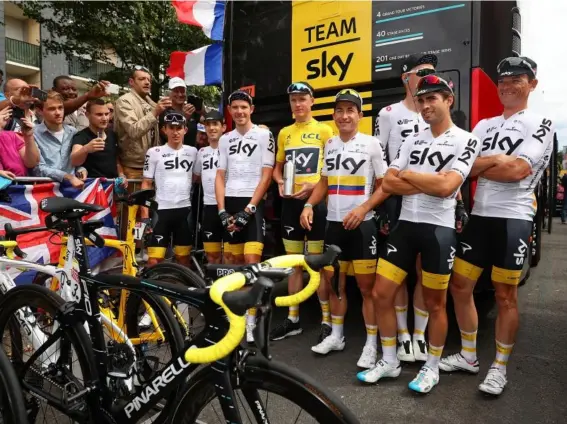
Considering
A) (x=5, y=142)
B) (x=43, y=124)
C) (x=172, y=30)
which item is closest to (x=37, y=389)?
(x=5, y=142)

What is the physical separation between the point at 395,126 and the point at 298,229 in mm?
1253

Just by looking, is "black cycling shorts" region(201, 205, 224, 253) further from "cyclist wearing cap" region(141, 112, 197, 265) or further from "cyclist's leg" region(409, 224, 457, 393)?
"cyclist's leg" region(409, 224, 457, 393)

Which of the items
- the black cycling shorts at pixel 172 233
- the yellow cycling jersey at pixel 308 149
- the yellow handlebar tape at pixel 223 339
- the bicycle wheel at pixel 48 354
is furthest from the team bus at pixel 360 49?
the yellow handlebar tape at pixel 223 339

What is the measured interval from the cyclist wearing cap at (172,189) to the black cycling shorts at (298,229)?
1.12 metres

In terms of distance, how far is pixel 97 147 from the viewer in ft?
15.4

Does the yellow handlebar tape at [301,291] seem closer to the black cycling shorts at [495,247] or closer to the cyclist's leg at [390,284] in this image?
the cyclist's leg at [390,284]

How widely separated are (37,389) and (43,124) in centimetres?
329

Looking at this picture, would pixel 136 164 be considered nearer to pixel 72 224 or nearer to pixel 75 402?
pixel 72 224

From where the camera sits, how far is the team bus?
152 inches

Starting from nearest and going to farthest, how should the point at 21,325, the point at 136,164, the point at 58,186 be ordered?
the point at 21,325, the point at 58,186, the point at 136,164

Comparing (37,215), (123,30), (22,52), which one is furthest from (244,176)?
(22,52)

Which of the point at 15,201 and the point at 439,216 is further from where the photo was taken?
the point at 15,201

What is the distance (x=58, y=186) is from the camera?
4.67 metres

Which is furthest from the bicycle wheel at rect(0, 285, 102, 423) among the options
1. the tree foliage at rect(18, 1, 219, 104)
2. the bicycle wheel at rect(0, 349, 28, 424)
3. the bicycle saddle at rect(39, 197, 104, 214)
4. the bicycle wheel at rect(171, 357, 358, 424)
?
the tree foliage at rect(18, 1, 219, 104)
